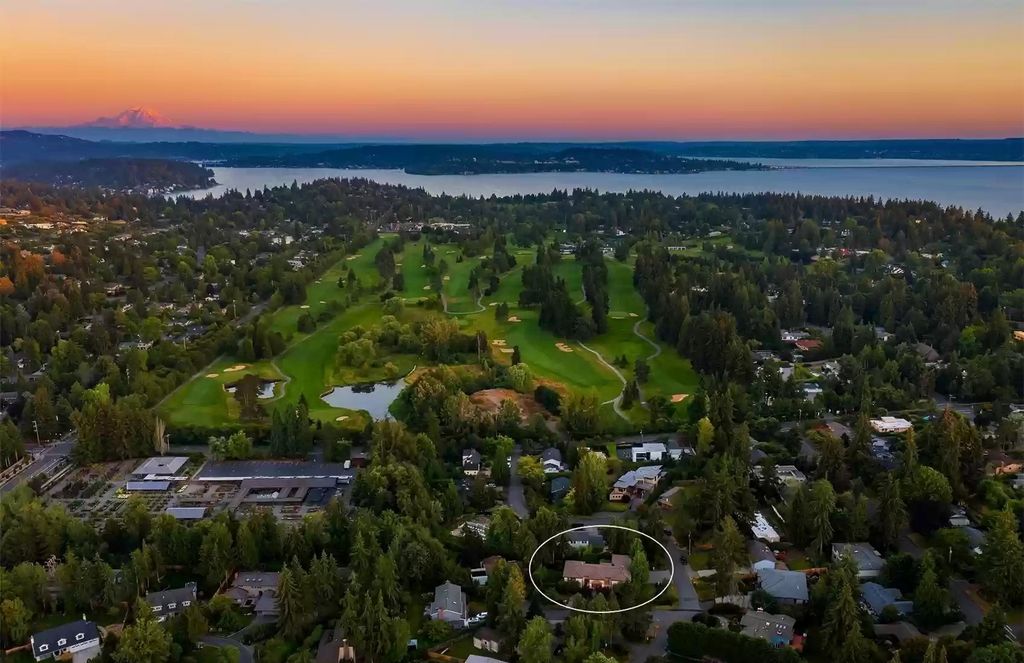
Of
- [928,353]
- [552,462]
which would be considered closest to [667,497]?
[552,462]

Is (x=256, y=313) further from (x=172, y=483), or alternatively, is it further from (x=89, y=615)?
(x=89, y=615)

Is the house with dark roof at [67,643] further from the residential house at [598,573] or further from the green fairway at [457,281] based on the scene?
the green fairway at [457,281]

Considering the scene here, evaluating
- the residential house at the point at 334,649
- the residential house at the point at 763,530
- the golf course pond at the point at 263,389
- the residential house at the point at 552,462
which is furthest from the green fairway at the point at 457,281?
the residential house at the point at 334,649

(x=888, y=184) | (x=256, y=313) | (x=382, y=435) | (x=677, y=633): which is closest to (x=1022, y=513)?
(x=677, y=633)

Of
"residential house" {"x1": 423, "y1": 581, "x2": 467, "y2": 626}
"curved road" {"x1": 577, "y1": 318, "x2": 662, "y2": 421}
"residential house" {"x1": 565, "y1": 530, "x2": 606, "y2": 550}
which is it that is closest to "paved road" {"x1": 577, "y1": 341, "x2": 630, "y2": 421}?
"curved road" {"x1": 577, "y1": 318, "x2": 662, "y2": 421}

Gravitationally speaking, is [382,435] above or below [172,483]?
above
